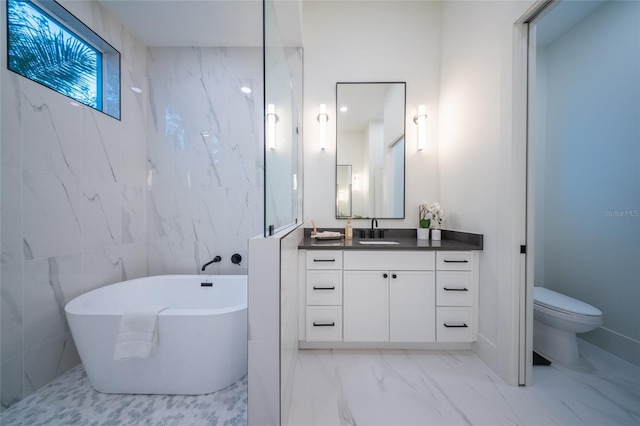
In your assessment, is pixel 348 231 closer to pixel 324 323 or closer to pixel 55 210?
pixel 324 323

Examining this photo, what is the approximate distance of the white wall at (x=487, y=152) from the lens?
150 centimetres

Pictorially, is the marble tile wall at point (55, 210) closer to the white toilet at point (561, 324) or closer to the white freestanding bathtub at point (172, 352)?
the white freestanding bathtub at point (172, 352)

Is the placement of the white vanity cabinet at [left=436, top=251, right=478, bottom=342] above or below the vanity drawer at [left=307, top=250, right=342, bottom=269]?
below

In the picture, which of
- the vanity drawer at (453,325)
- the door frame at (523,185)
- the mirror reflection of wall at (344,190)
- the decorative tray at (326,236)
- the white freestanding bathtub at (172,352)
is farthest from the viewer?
the mirror reflection of wall at (344,190)

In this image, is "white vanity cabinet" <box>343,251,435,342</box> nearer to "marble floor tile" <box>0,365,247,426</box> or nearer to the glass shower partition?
the glass shower partition

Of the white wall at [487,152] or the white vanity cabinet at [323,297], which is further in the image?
the white vanity cabinet at [323,297]

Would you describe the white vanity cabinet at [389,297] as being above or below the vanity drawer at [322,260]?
below

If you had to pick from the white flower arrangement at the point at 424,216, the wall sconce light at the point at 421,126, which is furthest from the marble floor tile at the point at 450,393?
the wall sconce light at the point at 421,126

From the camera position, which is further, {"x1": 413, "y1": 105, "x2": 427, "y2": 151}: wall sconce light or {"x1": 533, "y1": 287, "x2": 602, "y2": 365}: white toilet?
{"x1": 413, "y1": 105, "x2": 427, "y2": 151}: wall sconce light

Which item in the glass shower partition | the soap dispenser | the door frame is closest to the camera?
the glass shower partition

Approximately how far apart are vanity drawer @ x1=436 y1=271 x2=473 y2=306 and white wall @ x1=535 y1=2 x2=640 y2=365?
3.70 feet

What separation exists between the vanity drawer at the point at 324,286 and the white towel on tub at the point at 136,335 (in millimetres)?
1021

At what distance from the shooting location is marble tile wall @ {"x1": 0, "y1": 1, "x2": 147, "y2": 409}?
4.27 ft

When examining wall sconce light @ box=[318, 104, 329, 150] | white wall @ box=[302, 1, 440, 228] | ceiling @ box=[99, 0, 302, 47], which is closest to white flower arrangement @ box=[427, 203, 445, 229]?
white wall @ box=[302, 1, 440, 228]
